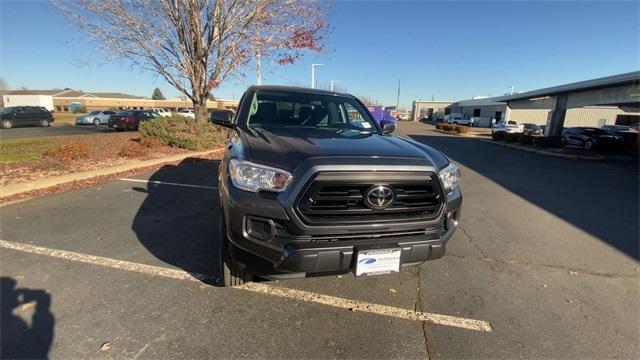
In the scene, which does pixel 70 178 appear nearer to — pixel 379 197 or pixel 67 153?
pixel 67 153

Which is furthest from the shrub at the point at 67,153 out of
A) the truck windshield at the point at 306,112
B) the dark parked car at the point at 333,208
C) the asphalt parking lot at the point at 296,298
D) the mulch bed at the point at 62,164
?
the dark parked car at the point at 333,208

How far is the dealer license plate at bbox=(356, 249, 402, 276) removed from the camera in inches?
89.9

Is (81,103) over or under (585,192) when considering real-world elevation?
over

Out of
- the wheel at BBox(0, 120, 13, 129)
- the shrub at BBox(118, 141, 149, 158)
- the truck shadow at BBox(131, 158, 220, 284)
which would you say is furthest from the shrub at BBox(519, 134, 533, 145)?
the wheel at BBox(0, 120, 13, 129)

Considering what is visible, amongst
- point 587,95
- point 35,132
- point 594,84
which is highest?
point 594,84

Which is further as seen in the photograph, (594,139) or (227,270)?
(594,139)

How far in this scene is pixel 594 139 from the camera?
19.5 metres

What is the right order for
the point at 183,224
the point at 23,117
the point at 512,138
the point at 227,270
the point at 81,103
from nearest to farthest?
the point at 227,270, the point at 183,224, the point at 512,138, the point at 23,117, the point at 81,103

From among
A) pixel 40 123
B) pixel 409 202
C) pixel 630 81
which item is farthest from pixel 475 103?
pixel 409 202

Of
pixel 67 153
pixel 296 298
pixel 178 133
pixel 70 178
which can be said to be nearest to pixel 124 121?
pixel 178 133

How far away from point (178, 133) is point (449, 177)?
37.3 feet

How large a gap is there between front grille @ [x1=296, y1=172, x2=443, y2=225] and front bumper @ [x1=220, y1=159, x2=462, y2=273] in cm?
6

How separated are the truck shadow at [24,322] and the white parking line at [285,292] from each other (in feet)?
1.98

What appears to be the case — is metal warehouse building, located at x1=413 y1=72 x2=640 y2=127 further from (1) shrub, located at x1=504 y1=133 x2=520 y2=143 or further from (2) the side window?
(2) the side window
